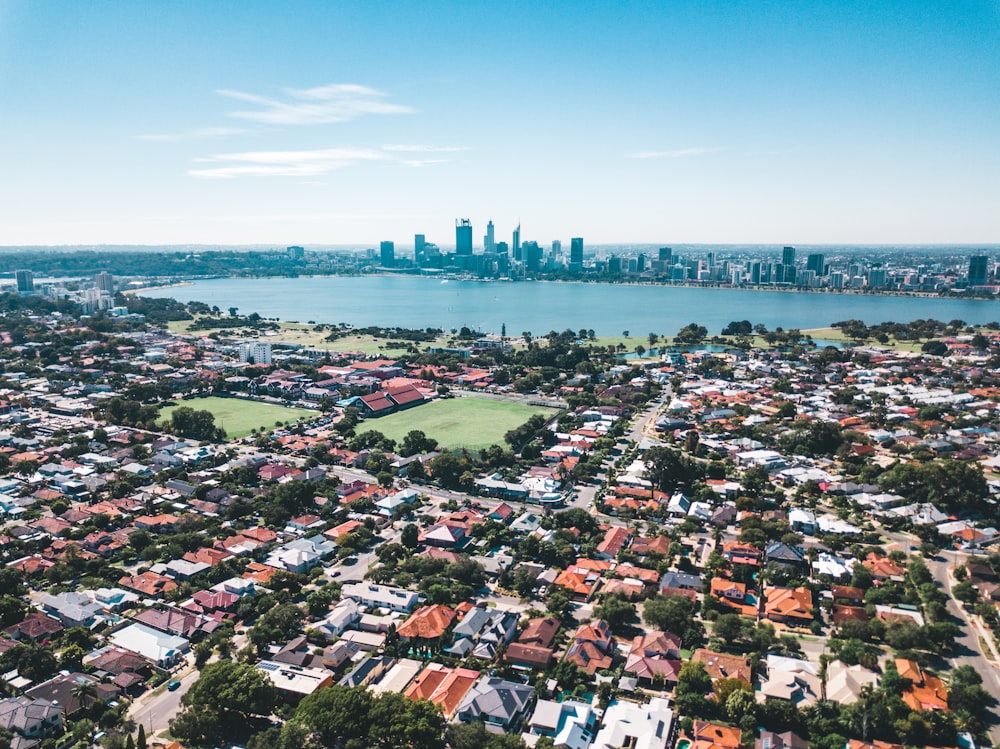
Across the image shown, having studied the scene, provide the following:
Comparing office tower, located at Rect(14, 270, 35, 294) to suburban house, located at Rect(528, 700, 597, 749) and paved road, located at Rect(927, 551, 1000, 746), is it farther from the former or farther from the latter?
paved road, located at Rect(927, 551, 1000, 746)

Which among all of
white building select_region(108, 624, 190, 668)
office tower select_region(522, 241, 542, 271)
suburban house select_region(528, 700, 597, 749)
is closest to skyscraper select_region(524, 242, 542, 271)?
office tower select_region(522, 241, 542, 271)

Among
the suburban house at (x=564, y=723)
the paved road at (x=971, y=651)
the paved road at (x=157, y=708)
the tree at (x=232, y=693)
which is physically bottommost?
the paved road at (x=157, y=708)

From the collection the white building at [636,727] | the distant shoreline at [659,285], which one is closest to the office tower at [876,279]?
the distant shoreline at [659,285]

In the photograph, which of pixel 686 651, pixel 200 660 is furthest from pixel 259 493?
pixel 686 651

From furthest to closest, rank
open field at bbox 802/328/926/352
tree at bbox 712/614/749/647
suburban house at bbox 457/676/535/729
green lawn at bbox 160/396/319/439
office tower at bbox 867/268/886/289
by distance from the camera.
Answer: office tower at bbox 867/268/886/289 < open field at bbox 802/328/926/352 < green lawn at bbox 160/396/319/439 < tree at bbox 712/614/749/647 < suburban house at bbox 457/676/535/729

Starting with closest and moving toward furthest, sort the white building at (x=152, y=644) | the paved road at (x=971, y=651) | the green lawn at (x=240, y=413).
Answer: the paved road at (x=971, y=651)
the white building at (x=152, y=644)
the green lawn at (x=240, y=413)

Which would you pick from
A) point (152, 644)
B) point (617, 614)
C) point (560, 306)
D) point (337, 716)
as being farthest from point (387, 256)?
point (337, 716)

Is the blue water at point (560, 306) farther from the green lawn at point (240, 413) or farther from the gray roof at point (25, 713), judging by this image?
the gray roof at point (25, 713)

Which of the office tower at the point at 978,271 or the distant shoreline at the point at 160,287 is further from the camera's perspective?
the distant shoreline at the point at 160,287
